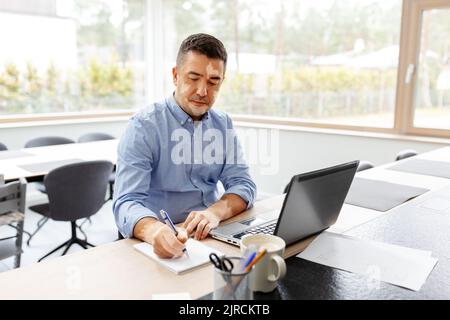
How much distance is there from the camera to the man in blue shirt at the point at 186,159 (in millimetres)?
1484

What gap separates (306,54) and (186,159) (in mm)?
3290

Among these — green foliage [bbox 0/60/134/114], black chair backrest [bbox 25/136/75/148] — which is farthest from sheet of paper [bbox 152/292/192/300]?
green foliage [bbox 0/60/134/114]

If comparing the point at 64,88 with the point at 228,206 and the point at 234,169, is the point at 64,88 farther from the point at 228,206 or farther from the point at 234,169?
the point at 228,206

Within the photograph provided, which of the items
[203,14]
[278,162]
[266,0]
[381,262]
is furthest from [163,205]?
[203,14]

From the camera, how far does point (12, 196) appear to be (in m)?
2.25

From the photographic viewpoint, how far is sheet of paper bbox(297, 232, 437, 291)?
1092 mm

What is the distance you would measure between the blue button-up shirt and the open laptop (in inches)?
11.0

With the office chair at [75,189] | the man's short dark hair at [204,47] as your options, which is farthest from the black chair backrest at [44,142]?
the man's short dark hair at [204,47]

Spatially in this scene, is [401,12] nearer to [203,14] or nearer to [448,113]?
[448,113]

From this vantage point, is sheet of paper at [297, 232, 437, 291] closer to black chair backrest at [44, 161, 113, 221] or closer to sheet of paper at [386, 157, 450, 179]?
sheet of paper at [386, 157, 450, 179]

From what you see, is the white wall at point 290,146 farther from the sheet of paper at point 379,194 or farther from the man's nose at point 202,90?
the man's nose at point 202,90

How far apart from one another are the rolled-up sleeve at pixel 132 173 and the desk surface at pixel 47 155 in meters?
1.46
